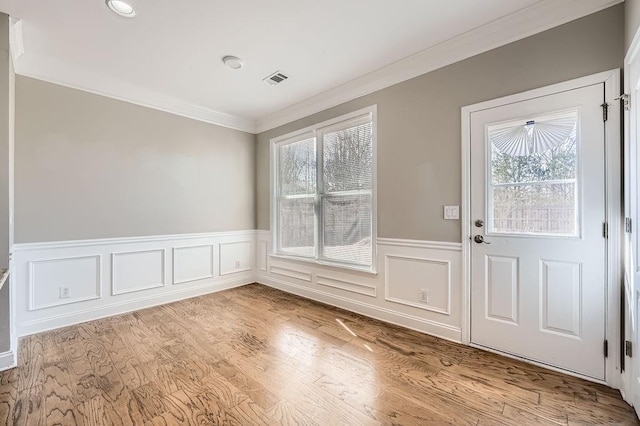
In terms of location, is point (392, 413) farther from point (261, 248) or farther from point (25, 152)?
point (25, 152)

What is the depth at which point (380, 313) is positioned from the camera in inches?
122

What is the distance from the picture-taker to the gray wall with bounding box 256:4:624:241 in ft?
6.44

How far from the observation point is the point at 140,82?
129 inches

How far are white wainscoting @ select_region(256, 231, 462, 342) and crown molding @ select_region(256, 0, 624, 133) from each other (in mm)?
1719

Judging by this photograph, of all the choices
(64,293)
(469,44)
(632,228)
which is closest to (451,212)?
(632,228)

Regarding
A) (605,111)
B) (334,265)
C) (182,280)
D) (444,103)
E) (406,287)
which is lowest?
(182,280)

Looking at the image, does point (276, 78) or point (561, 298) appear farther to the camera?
point (276, 78)

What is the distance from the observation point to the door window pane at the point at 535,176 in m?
2.02

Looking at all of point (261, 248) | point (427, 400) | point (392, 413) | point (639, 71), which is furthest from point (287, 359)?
point (639, 71)

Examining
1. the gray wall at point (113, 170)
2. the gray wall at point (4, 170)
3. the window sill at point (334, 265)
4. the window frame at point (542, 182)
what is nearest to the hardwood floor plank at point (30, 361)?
the gray wall at point (4, 170)

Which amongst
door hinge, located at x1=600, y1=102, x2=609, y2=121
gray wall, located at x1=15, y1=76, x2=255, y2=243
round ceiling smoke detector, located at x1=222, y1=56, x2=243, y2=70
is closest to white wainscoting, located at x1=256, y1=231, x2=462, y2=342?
door hinge, located at x1=600, y1=102, x2=609, y2=121

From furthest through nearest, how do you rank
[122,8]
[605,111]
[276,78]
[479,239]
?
[276,78], [479,239], [122,8], [605,111]

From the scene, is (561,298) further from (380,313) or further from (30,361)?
(30,361)

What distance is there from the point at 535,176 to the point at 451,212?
67 centimetres
